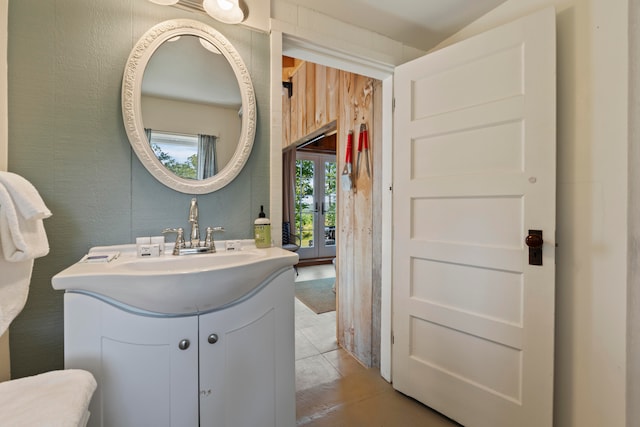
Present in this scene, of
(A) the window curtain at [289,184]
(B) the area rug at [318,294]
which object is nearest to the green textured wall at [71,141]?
(B) the area rug at [318,294]

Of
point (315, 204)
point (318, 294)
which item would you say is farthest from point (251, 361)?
point (315, 204)

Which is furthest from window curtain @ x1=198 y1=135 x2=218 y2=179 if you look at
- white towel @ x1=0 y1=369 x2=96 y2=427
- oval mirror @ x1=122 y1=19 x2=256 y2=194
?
white towel @ x1=0 y1=369 x2=96 y2=427

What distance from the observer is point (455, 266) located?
1.39m

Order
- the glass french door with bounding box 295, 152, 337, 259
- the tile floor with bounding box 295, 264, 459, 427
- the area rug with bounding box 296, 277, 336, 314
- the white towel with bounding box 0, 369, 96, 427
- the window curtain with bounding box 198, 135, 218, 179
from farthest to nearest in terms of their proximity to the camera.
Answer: the glass french door with bounding box 295, 152, 337, 259 < the area rug with bounding box 296, 277, 336, 314 < the tile floor with bounding box 295, 264, 459, 427 < the window curtain with bounding box 198, 135, 218, 179 < the white towel with bounding box 0, 369, 96, 427

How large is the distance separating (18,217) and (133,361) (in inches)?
20.8

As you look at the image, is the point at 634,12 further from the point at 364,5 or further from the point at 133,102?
the point at 133,102

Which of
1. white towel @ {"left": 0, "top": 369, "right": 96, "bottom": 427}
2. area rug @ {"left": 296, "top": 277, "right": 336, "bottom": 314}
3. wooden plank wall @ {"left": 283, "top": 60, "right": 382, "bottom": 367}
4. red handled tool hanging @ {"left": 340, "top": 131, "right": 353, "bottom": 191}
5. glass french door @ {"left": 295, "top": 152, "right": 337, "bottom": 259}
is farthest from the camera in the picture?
glass french door @ {"left": 295, "top": 152, "right": 337, "bottom": 259}

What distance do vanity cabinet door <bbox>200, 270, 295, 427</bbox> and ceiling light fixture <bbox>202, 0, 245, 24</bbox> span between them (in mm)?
1148

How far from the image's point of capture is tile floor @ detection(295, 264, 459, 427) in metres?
1.43

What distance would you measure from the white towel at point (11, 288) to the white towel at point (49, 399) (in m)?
0.17

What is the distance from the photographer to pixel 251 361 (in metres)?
0.96

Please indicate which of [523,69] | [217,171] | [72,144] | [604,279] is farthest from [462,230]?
[72,144]

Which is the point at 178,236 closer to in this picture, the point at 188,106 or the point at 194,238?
the point at 194,238

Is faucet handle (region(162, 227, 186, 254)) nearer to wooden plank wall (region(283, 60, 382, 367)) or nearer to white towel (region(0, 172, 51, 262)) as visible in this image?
white towel (region(0, 172, 51, 262))
